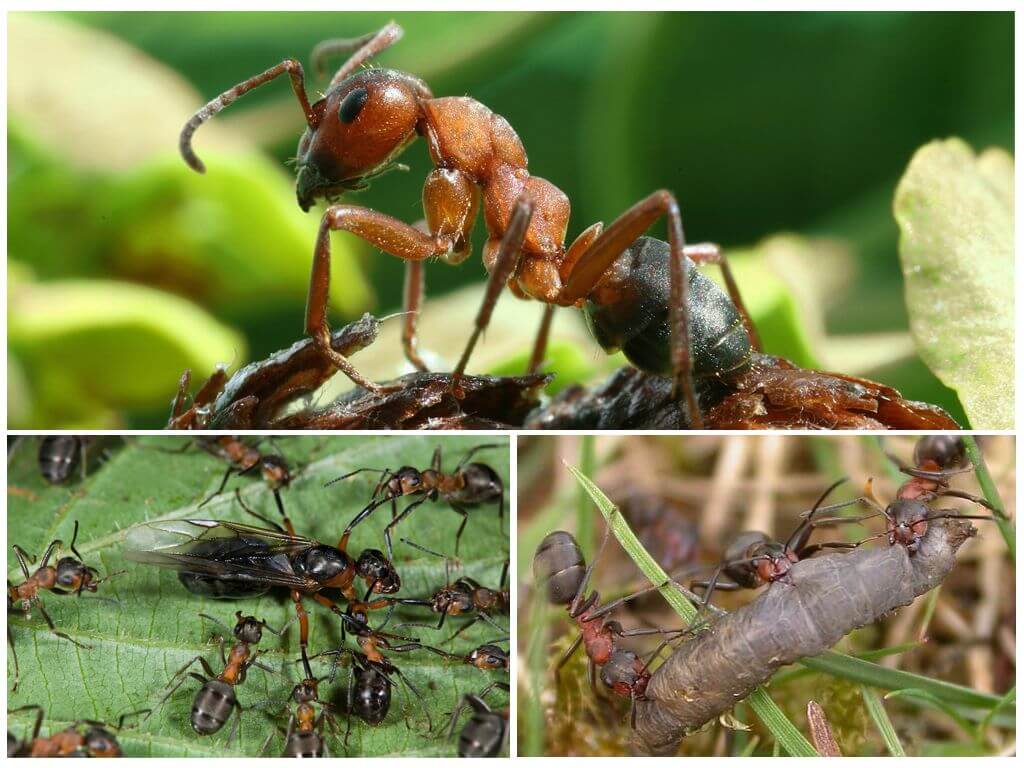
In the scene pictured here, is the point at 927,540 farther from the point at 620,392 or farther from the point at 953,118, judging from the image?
the point at 953,118

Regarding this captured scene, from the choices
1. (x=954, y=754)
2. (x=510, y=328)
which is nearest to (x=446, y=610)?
(x=510, y=328)

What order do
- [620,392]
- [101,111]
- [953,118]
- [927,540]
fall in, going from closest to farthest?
[927,540] < [620,392] < [101,111] < [953,118]

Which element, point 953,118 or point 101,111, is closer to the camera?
point 101,111

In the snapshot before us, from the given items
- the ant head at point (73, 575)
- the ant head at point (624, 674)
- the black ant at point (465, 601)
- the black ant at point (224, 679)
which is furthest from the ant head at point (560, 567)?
the ant head at point (73, 575)

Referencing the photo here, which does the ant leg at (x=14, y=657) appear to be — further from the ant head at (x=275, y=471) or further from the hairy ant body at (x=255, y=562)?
the ant head at (x=275, y=471)

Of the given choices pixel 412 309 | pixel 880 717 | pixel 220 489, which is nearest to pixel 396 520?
pixel 220 489

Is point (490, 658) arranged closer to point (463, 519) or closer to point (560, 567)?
point (560, 567)
